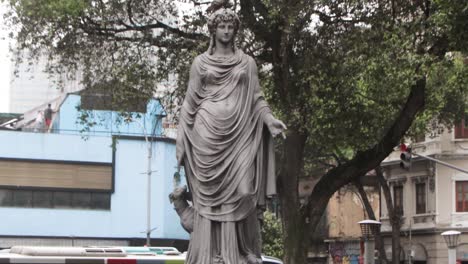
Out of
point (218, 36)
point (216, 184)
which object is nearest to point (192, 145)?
point (216, 184)

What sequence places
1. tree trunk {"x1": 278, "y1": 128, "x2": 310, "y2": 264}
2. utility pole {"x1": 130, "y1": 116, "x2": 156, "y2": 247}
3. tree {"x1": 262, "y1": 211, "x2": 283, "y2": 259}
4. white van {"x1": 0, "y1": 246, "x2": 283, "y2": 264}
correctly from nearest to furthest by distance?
white van {"x1": 0, "y1": 246, "x2": 283, "y2": 264}, tree trunk {"x1": 278, "y1": 128, "x2": 310, "y2": 264}, utility pole {"x1": 130, "y1": 116, "x2": 156, "y2": 247}, tree {"x1": 262, "y1": 211, "x2": 283, "y2": 259}

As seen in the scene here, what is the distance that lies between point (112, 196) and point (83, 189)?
4.67 ft

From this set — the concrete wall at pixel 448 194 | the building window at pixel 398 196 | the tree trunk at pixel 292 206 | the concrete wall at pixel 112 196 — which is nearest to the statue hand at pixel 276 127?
the tree trunk at pixel 292 206

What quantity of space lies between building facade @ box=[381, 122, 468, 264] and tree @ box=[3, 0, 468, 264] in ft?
69.4

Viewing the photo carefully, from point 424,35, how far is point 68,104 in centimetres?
Result: 3034

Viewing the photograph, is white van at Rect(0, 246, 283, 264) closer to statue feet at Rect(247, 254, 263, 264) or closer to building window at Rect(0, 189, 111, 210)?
statue feet at Rect(247, 254, 263, 264)

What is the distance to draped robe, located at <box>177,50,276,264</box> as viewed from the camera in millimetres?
8430

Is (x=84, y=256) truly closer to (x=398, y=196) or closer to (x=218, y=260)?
(x=218, y=260)

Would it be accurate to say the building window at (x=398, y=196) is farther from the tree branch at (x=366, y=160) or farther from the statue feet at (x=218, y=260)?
the statue feet at (x=218, y=260)

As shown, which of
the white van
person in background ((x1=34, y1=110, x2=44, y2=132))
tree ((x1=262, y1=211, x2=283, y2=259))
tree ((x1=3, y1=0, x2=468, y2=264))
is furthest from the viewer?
person in background ((x1=34, y1=110, x2=44, y2=132))

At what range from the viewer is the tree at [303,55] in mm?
19688

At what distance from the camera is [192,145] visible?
8.64 meters

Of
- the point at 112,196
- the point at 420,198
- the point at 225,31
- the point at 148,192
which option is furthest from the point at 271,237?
the point at 225,31

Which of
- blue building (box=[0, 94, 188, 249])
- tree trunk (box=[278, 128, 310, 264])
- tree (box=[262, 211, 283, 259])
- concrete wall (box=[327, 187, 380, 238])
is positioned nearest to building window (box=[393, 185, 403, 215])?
concrete wall (box=[327, 187, 380, 238])
